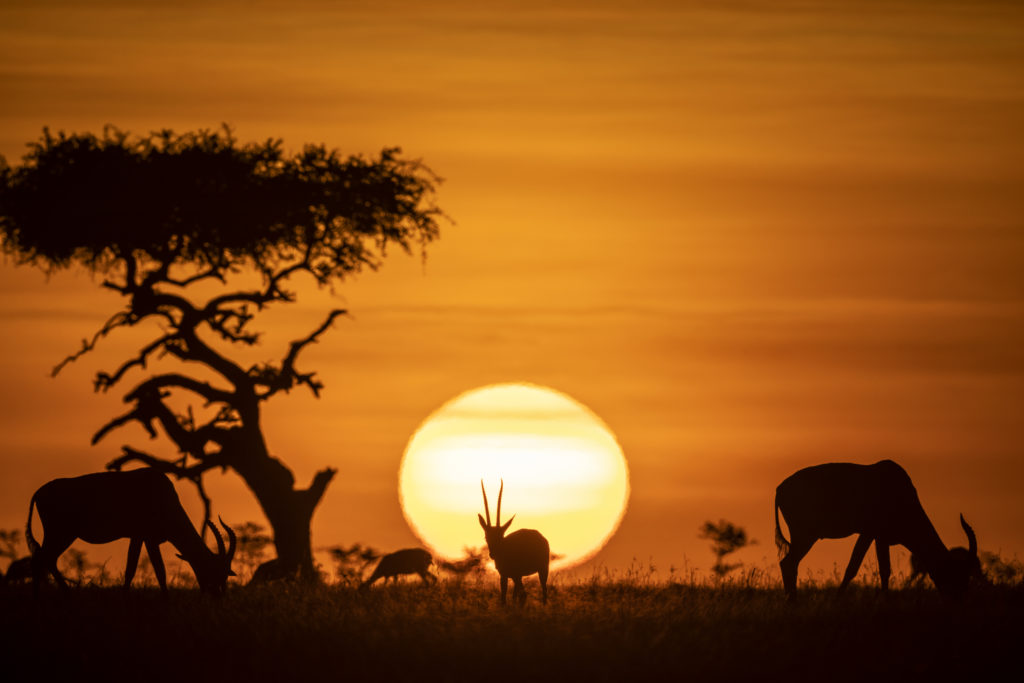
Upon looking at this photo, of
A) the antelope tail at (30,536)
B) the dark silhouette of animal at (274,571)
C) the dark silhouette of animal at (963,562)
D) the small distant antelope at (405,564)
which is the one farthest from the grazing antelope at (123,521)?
the dark silhouette of animal at (963,562)

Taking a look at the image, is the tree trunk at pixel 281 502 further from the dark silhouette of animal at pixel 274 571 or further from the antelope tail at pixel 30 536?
the antelope tail at pixel 30 536

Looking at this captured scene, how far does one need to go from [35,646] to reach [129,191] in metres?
17.1

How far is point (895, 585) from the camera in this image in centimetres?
2636

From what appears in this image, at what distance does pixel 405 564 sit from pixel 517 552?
324 inches

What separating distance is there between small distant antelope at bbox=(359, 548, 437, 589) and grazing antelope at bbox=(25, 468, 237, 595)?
6.27 meters

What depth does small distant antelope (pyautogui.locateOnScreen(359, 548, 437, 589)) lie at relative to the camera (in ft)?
101

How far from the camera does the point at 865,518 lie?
24875 mm

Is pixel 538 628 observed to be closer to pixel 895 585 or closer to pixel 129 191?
pixel 895 585

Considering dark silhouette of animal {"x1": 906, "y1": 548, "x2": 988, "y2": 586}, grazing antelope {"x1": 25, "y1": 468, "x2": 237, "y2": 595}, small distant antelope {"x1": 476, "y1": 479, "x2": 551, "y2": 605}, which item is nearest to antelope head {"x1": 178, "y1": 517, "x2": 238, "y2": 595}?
grazing antelope {"x1": 25, "y1": 468, "x2": 237, "y2": 595}

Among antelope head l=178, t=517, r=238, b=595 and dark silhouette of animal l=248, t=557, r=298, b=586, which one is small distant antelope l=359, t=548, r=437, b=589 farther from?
antelope head l=178, t=517, r=238, b=595

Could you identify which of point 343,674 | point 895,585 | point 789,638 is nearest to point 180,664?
point 343,674

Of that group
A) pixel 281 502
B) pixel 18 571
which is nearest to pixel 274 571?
pixel 281 502

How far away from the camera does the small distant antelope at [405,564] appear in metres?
30.8

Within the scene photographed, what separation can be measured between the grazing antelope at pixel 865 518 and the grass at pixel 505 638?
3.61 ft
